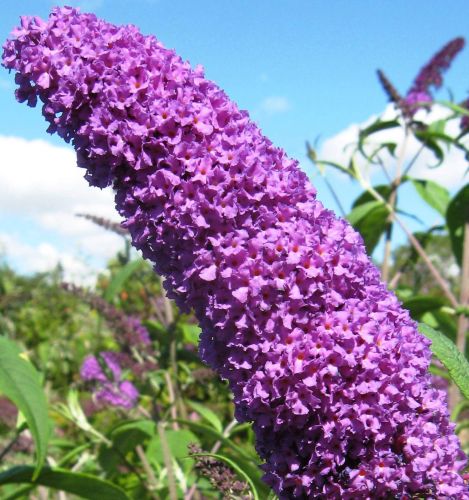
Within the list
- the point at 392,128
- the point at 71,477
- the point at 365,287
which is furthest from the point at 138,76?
the point at 392,128

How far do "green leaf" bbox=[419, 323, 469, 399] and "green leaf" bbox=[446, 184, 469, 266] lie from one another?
65.4 inches

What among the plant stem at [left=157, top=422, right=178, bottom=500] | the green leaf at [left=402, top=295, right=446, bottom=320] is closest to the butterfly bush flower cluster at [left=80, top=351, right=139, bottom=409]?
the plant stem at [left=157, top=422, right=178, bottom=500]

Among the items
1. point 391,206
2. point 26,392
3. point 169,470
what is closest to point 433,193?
point 391,206

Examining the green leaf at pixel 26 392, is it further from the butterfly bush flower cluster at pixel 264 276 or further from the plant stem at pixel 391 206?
the plant stem at pixel 391 206

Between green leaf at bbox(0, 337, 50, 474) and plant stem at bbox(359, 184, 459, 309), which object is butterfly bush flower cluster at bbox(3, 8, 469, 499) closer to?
green leaf at bbox(0, 337, 50, 474)

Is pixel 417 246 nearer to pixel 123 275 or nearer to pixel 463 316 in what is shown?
pixel 463 316

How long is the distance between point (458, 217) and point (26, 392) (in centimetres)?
213

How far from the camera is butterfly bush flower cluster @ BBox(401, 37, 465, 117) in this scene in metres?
4.40

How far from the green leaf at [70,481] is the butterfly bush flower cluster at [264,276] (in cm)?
78

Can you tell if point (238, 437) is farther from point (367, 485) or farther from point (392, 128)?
point (367, 485)

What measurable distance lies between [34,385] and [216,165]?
3.02 feet

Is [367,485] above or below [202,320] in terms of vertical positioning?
below

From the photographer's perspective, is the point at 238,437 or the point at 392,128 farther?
the point at 238,437

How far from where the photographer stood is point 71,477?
7.82 ft
